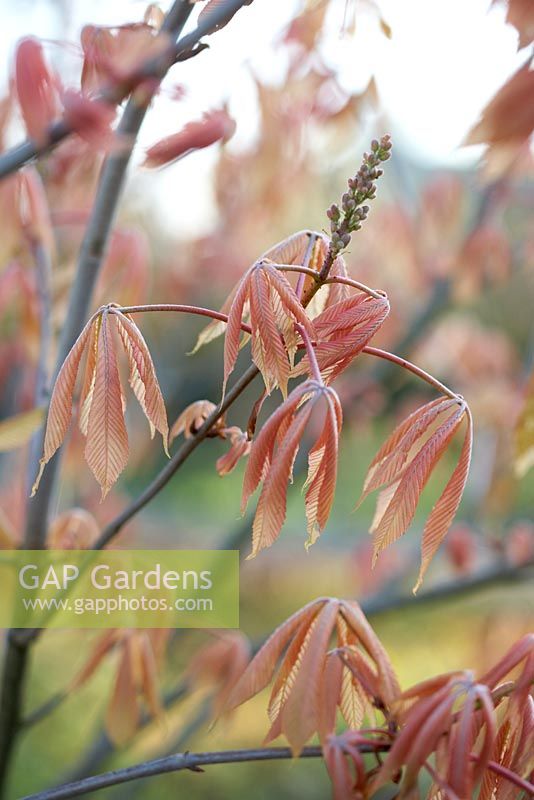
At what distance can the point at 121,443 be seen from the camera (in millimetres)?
508

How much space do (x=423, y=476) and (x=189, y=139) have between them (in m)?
0.39

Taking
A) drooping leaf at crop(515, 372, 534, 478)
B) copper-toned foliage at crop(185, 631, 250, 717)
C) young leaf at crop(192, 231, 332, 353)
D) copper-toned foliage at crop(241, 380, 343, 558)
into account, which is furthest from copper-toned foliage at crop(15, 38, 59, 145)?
copper-toned foliage at crop(185, 631, 250, 717)

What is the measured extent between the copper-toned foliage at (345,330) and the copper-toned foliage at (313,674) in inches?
6.6

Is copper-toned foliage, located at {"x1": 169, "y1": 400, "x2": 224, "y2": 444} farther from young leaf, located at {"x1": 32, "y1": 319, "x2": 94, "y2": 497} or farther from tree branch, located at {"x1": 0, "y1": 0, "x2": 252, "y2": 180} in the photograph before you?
tree branch, located at {"x1": 0, "y1": 0, "x2": 252, "y2": 180}

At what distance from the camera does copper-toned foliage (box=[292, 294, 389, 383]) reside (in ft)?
1.67

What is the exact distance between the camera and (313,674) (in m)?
0.50

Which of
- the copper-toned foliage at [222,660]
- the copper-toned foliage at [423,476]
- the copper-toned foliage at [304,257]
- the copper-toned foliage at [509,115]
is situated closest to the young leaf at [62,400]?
the copper-toned foliage at [304,257]

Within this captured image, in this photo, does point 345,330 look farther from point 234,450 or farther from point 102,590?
point 102,590

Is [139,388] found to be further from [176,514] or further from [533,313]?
[533,313]

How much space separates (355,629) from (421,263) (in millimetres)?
1601

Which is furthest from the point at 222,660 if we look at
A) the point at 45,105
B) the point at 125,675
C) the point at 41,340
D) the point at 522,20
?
the point at 522,20

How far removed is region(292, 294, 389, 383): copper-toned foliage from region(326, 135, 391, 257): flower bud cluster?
0.13ft

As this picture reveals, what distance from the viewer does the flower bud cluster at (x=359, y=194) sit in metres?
0.50

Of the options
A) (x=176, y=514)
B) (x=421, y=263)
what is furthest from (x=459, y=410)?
(x=176, y=514)
